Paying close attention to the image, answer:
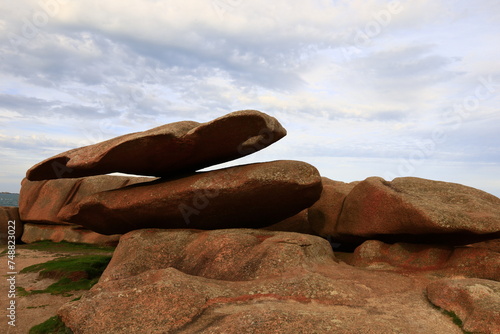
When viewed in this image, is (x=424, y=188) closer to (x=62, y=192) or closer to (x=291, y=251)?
(x=291, y=251)

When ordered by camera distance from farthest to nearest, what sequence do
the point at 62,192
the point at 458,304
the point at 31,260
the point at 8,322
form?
the point at 62,192, the point at 31,260, the point at 8,322, the point at 458,304

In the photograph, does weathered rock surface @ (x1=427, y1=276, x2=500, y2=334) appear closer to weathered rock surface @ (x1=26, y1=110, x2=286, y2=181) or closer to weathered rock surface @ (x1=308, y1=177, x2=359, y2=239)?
weathered rock surface @ (x1=308, y1=177, x2=359, y2=239)

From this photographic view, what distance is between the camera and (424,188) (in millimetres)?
18297

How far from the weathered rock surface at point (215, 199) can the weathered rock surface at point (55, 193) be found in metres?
11.2

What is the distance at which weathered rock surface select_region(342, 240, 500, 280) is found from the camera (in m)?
13.7

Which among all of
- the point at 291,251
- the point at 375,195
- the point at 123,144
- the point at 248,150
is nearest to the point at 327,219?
the point at 375,195

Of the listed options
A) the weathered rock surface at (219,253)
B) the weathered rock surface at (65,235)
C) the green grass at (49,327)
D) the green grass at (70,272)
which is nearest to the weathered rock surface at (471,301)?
the weathered rock surface at (219,253)


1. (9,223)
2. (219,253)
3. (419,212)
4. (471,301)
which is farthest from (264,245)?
(9,223)

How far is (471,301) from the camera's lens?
32.2ft

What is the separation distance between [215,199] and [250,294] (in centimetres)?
607

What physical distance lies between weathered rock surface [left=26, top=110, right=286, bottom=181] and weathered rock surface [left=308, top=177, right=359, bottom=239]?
5411 millimetres

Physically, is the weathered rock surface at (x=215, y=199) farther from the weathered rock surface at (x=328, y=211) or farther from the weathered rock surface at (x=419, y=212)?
the weathered rock surface at (x=328, y=211)

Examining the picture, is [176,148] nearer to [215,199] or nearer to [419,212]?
[215,199]

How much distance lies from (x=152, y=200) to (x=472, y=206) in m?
13.7
